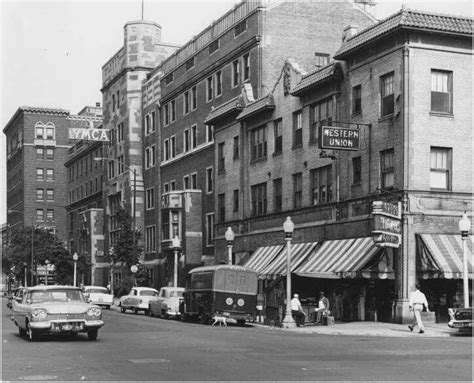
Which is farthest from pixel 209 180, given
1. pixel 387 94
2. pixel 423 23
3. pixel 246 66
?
pixel 423 23

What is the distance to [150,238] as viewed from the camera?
2960 inches

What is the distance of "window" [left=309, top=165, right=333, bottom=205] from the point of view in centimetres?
4275

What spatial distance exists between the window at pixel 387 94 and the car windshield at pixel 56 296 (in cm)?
1833

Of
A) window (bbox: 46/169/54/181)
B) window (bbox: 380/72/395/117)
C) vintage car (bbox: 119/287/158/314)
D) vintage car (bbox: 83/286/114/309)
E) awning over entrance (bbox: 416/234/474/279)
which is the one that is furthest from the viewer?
window (bbox: 46/169/54/181)

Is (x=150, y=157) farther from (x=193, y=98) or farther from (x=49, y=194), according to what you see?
(x=49, y=194)

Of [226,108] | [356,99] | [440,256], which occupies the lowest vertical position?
[440,256]

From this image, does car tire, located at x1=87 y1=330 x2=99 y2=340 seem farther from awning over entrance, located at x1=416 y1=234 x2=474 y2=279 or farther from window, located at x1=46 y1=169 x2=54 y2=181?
window, located at x1=46 y1=169 x2=54 y2=181

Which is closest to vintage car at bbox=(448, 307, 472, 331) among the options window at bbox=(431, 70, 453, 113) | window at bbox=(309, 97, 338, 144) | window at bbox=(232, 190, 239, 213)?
window at bbox=(431, 70, 453, 113)

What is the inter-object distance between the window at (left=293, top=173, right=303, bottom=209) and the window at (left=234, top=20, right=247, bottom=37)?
14.7 metres

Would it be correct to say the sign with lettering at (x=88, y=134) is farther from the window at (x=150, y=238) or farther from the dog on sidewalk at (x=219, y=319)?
the dog on sidewalk at (x=219, y=319)

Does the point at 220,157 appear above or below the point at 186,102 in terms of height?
below

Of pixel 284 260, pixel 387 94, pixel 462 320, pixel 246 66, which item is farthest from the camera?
pixel 246 66

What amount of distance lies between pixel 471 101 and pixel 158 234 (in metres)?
39.6

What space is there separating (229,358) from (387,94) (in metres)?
21.9
